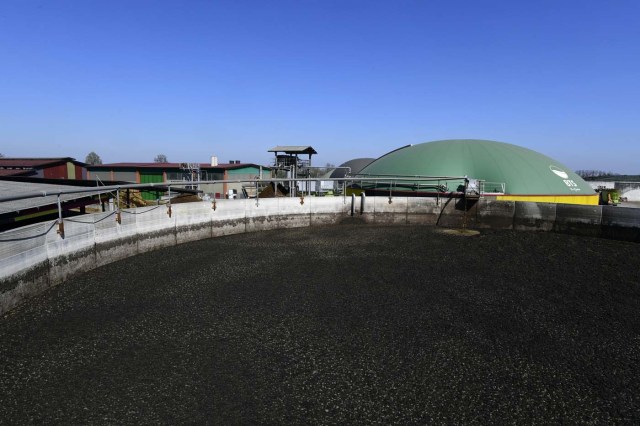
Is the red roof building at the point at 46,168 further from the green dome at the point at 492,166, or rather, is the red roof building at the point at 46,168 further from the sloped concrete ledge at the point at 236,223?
the green dome at the point at 492,166

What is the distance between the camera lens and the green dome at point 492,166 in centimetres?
2636

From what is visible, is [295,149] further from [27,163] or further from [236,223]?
[27,163]

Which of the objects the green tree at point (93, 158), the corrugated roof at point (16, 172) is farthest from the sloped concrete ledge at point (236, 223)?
the green tree at point (93, 158)

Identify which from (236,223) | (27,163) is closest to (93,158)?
(27,163)

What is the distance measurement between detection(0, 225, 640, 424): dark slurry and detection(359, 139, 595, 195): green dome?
15973 millimetres

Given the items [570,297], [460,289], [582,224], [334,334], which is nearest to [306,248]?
[460,289]

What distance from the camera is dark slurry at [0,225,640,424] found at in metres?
4.75

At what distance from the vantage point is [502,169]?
26906 millimetres

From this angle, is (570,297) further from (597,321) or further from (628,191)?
(628,191)

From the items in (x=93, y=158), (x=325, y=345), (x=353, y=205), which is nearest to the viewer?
(x=325, y=345)

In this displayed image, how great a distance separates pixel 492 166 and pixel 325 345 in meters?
25.3

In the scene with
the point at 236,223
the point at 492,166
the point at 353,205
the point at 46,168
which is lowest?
the point at 236,223

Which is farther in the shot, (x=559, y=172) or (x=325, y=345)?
(x=559, y=172)

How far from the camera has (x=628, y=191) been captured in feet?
169
